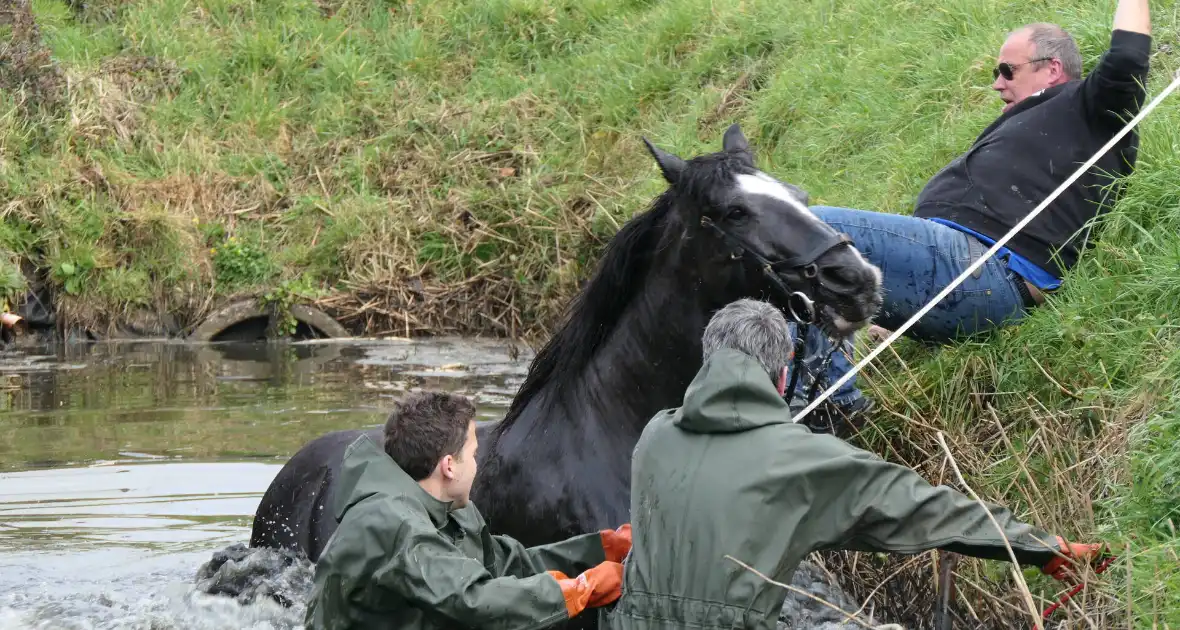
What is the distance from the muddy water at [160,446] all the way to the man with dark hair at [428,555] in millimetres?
2197

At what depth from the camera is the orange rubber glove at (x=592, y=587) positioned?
4.18 metres

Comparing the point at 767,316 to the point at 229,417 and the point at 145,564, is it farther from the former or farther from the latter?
the point at 229,417

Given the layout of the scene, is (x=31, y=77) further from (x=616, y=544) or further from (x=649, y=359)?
(x=616, y=544)

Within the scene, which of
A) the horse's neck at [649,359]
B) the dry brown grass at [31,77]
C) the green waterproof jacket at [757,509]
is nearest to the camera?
the green waterproof jacket at [757,509]

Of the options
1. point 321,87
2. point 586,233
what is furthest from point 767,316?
point 321,87

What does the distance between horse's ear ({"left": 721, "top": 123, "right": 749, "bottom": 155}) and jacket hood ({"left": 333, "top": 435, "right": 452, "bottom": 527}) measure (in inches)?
71.6

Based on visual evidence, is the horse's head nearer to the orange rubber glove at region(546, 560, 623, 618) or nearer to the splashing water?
the orange rubber glove at region(546, 560, 623, 618)

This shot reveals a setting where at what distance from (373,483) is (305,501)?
7.36 feet

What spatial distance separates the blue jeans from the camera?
20.0ft

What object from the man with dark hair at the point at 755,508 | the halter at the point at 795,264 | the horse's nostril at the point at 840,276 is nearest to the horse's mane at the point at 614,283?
the halter at the point at 795,264

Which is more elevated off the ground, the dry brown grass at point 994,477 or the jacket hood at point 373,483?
the jacket hood at point 373,483

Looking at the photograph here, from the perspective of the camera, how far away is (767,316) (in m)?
4.11

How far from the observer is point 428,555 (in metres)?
4.04

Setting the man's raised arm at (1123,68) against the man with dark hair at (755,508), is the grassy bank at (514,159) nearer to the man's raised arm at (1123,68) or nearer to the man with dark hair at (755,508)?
the man's raised arm at (1123,68)
